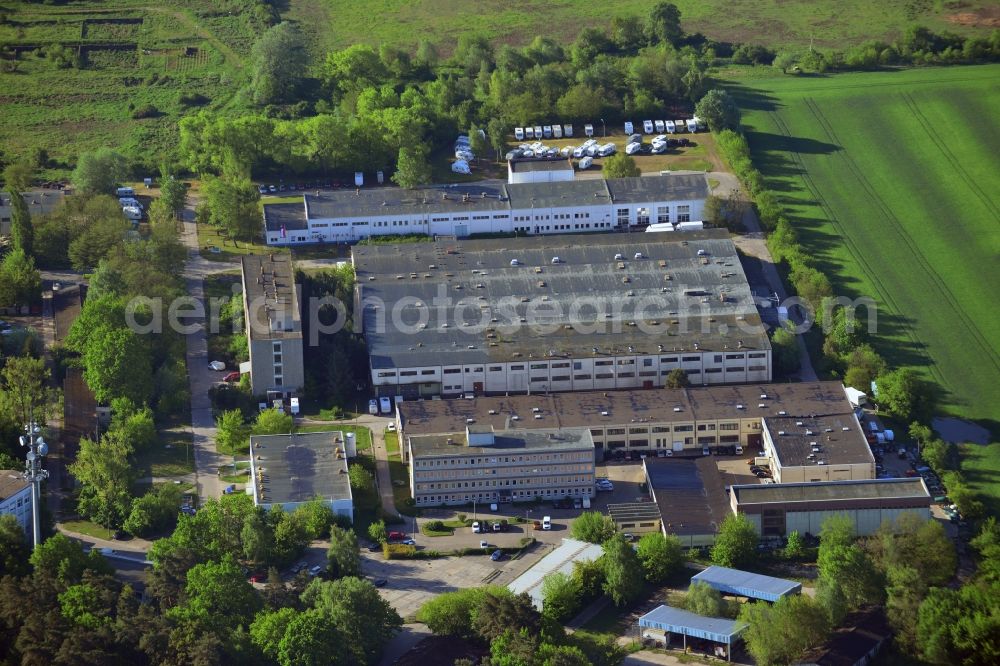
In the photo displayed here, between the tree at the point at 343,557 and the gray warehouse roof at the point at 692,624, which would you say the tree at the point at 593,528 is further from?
the tree at the point at 343,557

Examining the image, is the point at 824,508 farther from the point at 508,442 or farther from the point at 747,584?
the point at 508,442

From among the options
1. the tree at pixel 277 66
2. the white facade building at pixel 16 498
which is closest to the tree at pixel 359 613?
the white facade building at pixel 16 498

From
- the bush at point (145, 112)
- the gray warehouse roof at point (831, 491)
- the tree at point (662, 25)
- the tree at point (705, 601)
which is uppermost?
the tree at point (662, 25)

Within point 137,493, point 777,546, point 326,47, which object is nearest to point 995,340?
point 777,546

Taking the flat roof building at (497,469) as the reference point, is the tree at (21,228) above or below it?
above

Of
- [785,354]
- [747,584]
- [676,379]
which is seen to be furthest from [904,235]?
[747,584]

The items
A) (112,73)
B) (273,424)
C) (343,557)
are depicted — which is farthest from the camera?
(112,73)

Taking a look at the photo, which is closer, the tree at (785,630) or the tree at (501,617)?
the tree at (785,630)
